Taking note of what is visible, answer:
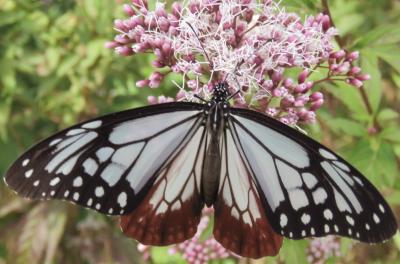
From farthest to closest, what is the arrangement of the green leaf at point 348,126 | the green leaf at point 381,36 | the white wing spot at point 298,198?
the green leaf at point 348,126 → the green leaf at point 381,36 → the white wing spot at point 298,198

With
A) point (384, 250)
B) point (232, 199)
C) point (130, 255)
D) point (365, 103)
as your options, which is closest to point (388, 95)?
point (384, 250)

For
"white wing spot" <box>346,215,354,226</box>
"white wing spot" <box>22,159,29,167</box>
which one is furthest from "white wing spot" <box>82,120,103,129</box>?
"white wing spot" <box>346,215,354,226</box>

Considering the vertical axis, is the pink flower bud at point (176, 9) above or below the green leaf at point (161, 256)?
above

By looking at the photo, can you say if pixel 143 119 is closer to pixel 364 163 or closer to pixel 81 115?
pixel 364 163

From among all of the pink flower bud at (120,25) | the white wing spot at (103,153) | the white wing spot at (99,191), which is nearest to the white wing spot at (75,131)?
the white wing spot at (103,153)

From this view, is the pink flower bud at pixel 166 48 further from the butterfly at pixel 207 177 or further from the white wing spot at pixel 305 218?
the white wing spot at pixel 305 218

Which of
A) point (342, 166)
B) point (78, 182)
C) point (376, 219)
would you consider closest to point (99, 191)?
point (78, 182)
